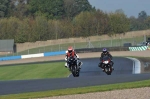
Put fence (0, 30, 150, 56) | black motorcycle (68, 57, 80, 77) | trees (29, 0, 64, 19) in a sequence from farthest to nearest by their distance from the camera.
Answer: trees (29, 0, 64, 19), fence (0, 30, 150, 56), black motorcycle (68, 57, 80, 77)

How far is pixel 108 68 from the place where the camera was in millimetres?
29672

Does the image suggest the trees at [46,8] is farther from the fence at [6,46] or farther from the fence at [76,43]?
the fence at [6,46]

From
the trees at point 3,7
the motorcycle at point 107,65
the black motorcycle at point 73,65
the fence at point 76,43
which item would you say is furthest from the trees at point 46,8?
the black motorcycle at point 73,65

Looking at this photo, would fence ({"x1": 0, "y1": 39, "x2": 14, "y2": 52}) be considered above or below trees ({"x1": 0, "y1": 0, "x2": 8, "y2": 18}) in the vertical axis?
below

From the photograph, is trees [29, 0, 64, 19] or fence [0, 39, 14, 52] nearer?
fence [0, 39, 14, 52]

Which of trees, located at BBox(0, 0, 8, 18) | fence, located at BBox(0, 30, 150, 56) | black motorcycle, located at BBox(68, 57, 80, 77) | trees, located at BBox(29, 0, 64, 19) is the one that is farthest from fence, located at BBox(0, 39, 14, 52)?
black motorcycle, located at BBox(68, 57, 80, 77)

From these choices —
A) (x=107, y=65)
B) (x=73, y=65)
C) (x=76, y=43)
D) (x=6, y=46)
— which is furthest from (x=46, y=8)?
(x=73, y=65)

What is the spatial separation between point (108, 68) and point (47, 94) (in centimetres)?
1269

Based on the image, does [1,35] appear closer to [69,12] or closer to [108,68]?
[69,12]

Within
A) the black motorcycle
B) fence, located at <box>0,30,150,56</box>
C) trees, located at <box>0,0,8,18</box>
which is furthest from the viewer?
trees, located at <box>0,0,8,18</box>

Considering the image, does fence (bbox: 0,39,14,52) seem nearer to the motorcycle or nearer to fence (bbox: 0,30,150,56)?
fence (bbox: 0,30,150,56)

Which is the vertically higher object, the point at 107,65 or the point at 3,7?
the point at 3,7

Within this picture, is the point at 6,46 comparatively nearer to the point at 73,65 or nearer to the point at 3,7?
the point at 3,7

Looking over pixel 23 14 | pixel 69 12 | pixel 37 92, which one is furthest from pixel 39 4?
pixel 37 92
